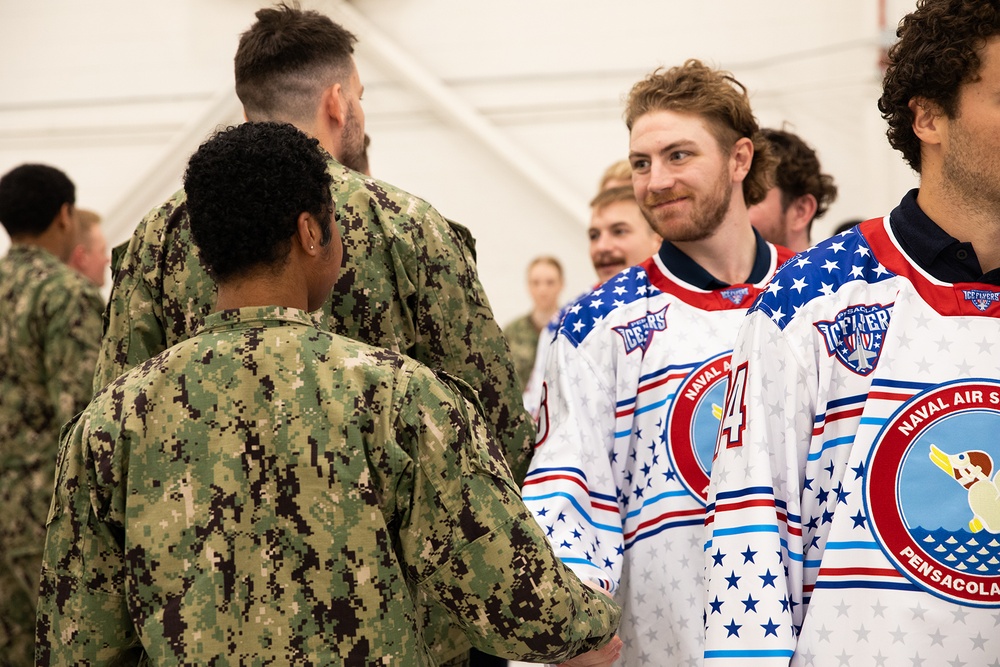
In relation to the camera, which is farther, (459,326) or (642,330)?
(642,330)

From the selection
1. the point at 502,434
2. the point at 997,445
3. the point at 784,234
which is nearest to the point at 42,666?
the point at 502,434

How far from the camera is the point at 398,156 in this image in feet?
31.6

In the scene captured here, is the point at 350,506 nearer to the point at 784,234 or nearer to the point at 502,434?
the point at 502,434

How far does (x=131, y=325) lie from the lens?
239cm

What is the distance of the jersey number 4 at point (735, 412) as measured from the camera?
6.31 ft

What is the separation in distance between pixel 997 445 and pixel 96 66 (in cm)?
942

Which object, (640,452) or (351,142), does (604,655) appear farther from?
(351,142)

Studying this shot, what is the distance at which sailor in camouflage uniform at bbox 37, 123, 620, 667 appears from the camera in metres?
1.71

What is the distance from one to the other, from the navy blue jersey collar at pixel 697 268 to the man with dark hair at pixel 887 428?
740mm

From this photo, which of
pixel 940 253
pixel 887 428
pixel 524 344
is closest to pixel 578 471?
pixel 887 428

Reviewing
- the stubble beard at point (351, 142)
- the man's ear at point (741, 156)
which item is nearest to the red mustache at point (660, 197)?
the man's ear at point (741, 156)

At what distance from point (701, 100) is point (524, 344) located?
481cm

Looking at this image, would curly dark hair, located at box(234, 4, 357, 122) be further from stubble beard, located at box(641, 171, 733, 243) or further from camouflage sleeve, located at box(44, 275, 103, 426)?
camouflage sleeve, located at box(44, 275, 103, 426)

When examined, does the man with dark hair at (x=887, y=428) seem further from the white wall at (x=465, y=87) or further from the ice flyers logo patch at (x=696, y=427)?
the white wall at (x=465, y=87)
